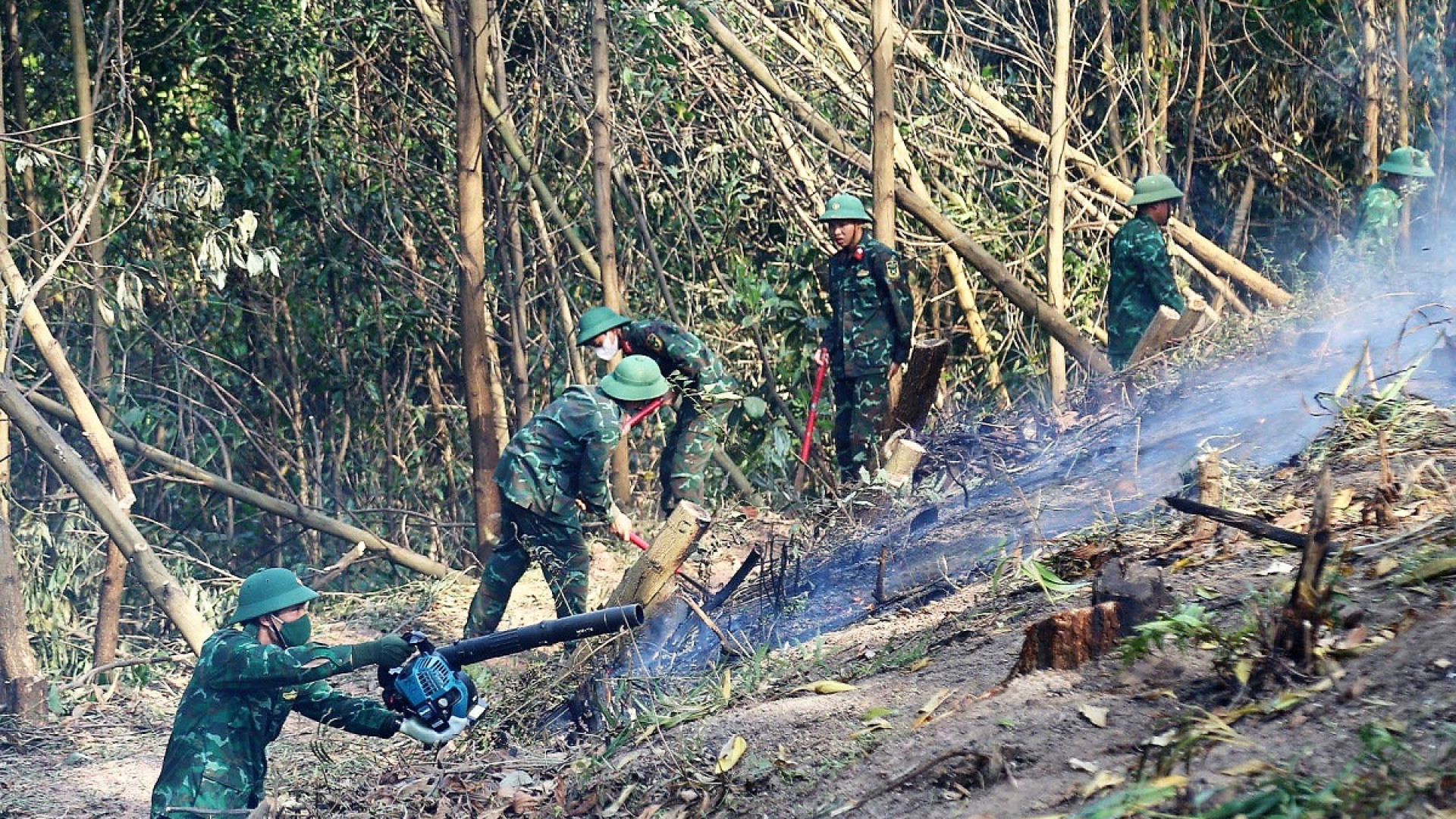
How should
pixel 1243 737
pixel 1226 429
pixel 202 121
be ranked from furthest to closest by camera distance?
pixel 202 121, pixel 1226 429, pixel 1243 737

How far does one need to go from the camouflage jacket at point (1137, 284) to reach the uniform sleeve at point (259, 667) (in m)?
5.84

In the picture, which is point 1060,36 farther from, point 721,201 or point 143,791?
point 143,791

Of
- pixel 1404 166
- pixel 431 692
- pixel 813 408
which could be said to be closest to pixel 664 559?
pixel 431 692

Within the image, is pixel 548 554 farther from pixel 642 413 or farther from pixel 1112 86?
pixel 1112 86

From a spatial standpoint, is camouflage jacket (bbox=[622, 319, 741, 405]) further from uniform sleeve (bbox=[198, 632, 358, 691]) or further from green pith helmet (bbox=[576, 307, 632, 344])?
uniform sleeve (bbox=[198, 632, 358, 691])

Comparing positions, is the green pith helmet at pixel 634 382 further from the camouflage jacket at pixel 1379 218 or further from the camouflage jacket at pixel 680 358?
the camouflage jacket at pixel 1379 218

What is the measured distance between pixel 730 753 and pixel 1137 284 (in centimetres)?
573

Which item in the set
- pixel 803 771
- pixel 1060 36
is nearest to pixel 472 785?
pixel 803 771

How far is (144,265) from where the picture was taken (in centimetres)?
1118

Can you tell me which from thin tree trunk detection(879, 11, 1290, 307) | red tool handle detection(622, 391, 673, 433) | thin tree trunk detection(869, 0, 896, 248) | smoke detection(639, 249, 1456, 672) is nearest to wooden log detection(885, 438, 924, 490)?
smoke detection(639, 249, 1456, 672)

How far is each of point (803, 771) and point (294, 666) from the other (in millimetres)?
1975

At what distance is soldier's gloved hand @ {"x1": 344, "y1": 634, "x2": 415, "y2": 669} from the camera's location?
521 centimetres

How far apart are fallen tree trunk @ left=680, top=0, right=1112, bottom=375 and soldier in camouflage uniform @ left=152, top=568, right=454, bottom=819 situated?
526 centimetres

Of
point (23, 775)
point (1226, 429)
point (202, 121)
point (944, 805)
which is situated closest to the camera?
point (944, 805)
